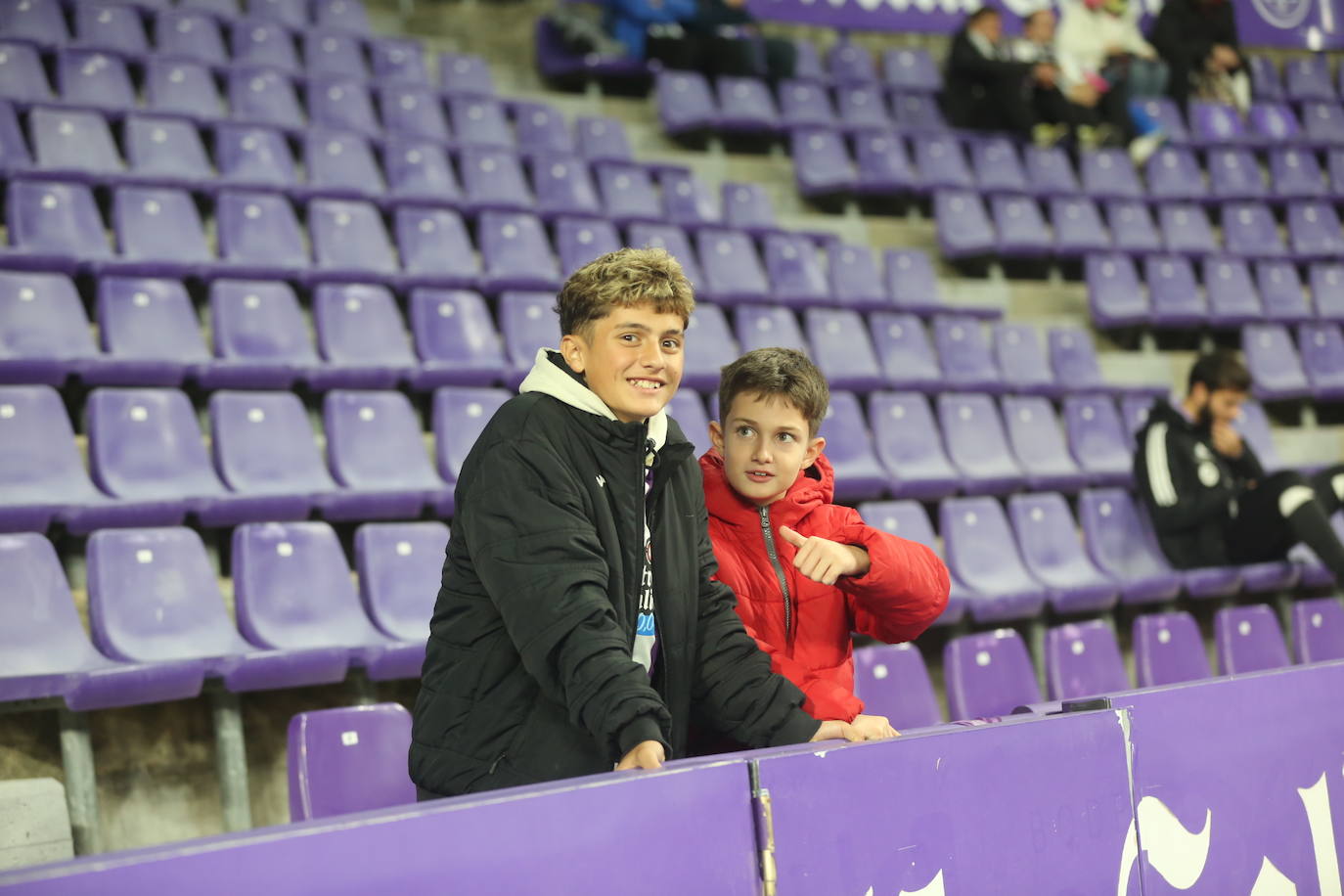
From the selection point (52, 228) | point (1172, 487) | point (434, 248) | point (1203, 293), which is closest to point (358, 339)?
point (434, 248)

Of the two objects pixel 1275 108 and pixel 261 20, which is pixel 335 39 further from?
pixel 1275 108

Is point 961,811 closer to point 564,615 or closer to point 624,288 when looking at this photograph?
point 564,615

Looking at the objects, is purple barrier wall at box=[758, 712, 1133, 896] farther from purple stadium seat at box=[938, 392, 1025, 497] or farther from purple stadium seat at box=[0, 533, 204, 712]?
purple stadium seat at box=[938, 392, 1025, 497]

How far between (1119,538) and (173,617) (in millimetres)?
3026

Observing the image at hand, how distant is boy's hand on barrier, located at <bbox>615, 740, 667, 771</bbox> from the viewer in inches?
55.7

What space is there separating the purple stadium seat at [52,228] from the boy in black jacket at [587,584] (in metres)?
2.46

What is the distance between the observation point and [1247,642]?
357cm

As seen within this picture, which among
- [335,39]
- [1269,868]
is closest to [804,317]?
[335,39]

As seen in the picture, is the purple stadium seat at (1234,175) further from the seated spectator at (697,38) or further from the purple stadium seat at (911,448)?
the purple stadium seat at (911,448)

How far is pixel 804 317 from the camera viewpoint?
5.08 m

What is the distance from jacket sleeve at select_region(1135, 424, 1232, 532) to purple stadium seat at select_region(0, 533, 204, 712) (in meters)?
3.15

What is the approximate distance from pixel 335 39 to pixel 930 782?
489 cm

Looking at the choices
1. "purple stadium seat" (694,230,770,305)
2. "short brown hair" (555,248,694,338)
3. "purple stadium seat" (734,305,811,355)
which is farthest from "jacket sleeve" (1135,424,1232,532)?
"short brown hair" (555,248,694,338)

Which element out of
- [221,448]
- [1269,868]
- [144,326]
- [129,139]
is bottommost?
[1269,868]
